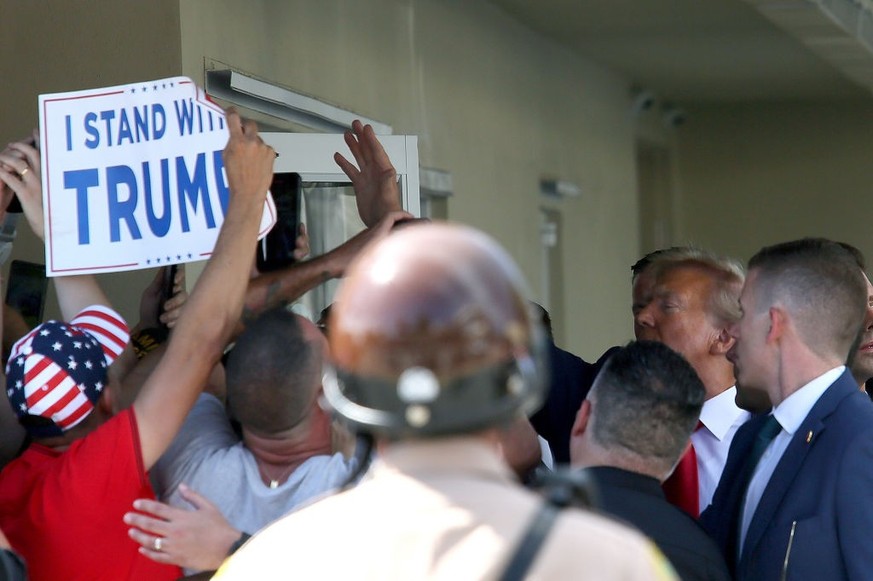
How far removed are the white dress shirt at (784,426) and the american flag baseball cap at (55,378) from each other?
144 centimetres

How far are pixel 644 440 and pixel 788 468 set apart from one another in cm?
46

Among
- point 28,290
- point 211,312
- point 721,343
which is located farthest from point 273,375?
point 28,290

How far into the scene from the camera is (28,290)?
440 centimetres

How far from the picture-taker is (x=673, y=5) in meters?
8.42

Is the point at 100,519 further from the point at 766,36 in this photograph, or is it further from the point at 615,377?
the point at 766,36

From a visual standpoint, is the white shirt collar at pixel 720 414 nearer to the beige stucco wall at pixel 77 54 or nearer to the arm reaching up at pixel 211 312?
Answer: the arm reaching up at pixel 211 312

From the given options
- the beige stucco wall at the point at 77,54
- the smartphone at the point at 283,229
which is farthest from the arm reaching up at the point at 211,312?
the beige stucco wall at the point at 77,54

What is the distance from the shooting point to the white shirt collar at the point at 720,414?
3906mm

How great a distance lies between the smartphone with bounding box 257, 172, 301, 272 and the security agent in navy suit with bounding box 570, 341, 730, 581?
1248 millimetres

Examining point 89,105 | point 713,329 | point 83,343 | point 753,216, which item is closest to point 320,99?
point 713,329

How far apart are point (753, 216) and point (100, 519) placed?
1081 centimetres

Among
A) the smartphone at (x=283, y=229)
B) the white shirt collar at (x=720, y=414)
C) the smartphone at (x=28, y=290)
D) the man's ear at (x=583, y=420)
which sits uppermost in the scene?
the smartphone at (x=283, y=229)

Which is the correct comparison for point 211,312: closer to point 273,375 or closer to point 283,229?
point 273,375

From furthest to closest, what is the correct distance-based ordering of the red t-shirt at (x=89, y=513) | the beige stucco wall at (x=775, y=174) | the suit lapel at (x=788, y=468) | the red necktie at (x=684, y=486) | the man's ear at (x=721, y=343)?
the beige stucco wall at (x=775, y=174)
the man's ear at (x=721, y=343)
the red necktie at (x=684, y=486)
the suit lapel at (x=788, y=468)
the red t-shirt at (x=89, y=513)
